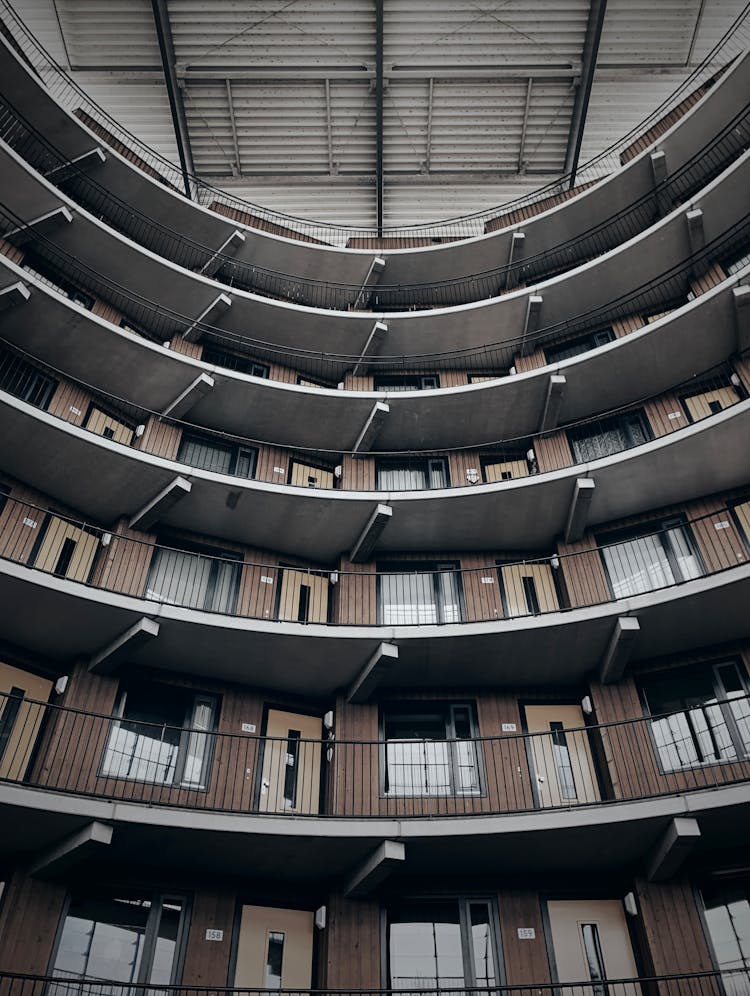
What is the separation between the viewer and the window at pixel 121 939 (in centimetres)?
1005

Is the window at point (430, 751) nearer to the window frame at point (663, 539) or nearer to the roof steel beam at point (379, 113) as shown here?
the window frame at point (663, 539)

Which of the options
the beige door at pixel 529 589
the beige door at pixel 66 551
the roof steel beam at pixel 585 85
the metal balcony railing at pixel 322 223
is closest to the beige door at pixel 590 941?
the beige door at pixel 529 589

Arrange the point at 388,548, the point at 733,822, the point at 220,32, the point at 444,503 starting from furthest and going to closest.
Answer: the point at 220,32 → the point at 388,548 → the point at 444,503 → the point at 733,822

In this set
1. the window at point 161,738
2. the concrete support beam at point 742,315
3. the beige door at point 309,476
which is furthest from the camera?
Result: the beige door at point 309,476

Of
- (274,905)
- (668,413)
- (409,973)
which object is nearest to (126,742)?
(274,905)

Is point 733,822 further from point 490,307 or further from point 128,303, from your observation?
point 128,303

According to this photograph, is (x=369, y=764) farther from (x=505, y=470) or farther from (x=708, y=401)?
(x=708, y=401)

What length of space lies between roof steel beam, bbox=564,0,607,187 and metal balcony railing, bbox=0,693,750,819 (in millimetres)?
16471

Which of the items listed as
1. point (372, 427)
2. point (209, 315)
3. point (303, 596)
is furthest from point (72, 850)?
point (209, 315)

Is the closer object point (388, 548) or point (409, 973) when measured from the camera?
point (409, 973)

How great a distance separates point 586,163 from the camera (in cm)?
2234

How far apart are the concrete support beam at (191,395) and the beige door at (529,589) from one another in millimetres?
7715

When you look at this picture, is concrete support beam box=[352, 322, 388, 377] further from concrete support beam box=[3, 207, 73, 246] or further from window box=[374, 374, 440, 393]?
concrete support beam box=[3, 207, 73, 246]

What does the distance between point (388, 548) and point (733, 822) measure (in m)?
8.14
